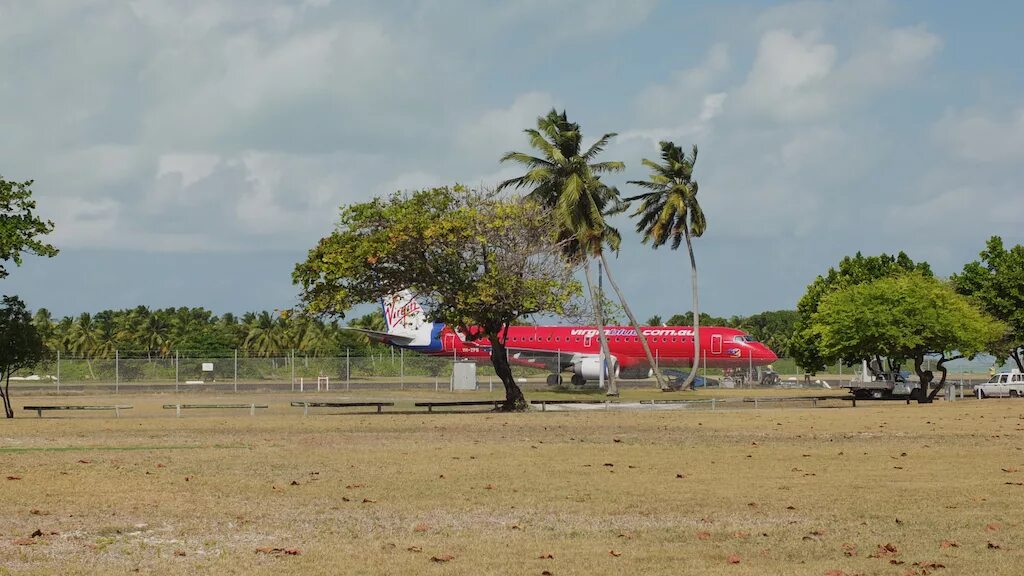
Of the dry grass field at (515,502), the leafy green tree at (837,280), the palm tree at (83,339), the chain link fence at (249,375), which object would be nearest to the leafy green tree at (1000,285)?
the leafy green tree at (837,280)

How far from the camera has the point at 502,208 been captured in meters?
44.9

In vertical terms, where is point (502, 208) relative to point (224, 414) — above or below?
above

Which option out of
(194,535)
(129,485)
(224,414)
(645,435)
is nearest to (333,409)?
(224,414)

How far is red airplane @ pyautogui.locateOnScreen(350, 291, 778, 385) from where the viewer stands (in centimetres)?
7919

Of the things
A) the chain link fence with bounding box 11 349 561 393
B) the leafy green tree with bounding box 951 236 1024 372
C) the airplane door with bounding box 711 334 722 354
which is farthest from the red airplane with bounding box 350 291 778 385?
the leafy green tree with bounding box 951 236 1024 372

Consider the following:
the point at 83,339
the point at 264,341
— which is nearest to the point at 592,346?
the point at 264,341

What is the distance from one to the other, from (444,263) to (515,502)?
28.4m

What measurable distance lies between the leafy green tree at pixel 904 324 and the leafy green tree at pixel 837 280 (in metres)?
12.0

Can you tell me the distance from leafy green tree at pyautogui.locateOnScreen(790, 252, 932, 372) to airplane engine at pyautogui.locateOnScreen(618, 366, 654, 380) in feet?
41.2

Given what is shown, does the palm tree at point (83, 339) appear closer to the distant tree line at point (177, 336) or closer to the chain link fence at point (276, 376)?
the distant tree line at point (177, 336)

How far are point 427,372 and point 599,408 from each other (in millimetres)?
40204

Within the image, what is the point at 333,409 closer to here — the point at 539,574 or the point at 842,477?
the point at 842,477

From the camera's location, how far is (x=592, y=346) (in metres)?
84.4

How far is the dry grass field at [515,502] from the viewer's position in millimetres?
12023
